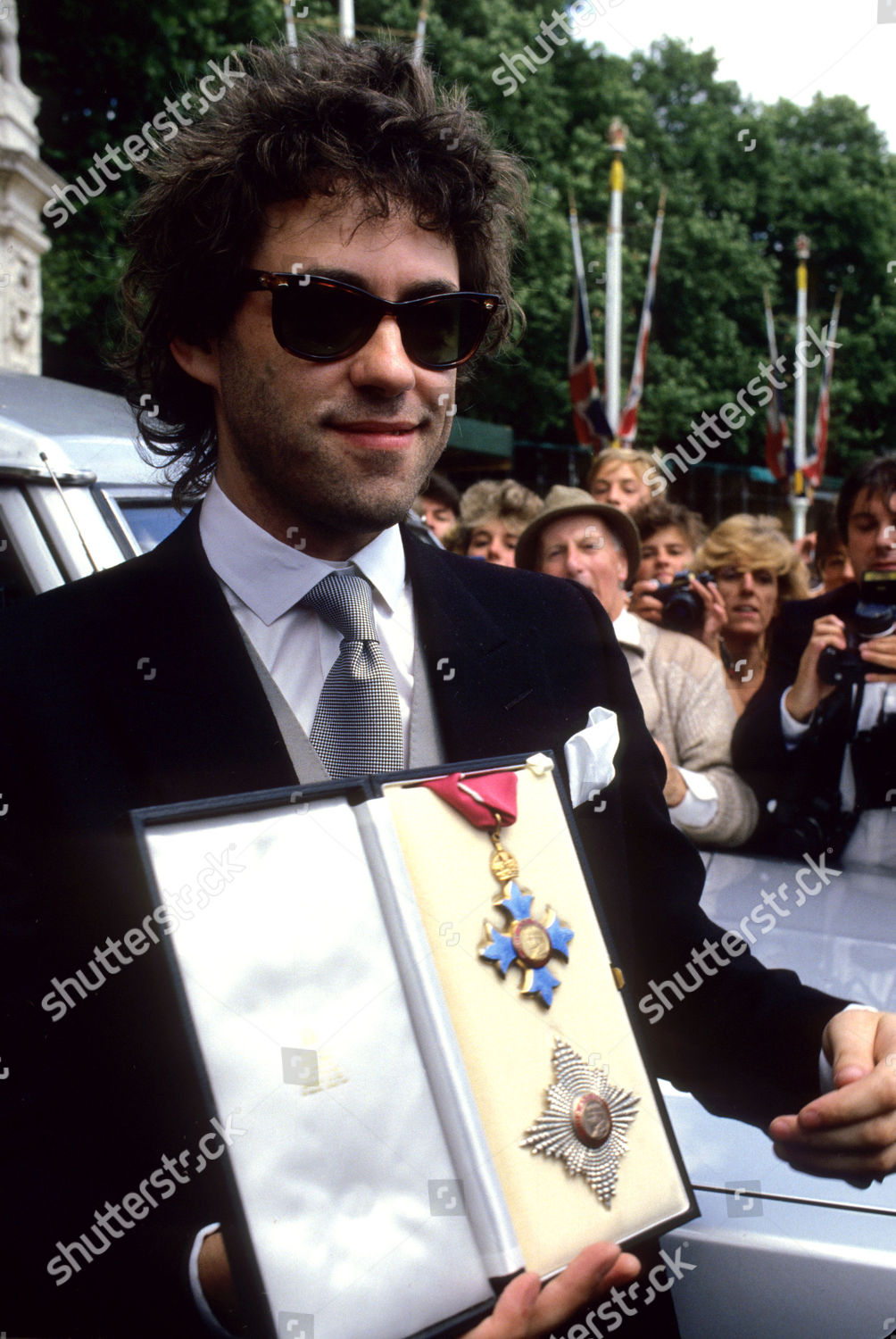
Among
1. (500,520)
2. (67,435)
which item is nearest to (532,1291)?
(67,435)

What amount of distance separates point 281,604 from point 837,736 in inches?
85.4

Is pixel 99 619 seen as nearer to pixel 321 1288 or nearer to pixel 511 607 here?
pixel 511 607

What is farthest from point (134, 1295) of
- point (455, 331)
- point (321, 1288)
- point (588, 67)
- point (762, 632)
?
point (588, 67)

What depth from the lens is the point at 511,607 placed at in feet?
5.68

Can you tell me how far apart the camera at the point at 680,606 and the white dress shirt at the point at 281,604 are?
2.86 metres

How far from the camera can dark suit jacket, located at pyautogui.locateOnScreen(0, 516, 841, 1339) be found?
3.91 feet

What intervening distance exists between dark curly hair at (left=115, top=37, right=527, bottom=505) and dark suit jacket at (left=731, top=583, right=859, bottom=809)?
→ 181 cm

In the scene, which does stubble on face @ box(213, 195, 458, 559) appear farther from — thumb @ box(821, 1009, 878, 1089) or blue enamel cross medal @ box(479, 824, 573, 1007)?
thumb @ box(821, 1009, 878, 1089)

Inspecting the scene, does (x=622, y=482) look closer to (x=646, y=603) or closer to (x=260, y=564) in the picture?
(x=646, y=603)

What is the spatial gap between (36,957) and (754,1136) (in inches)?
39.3

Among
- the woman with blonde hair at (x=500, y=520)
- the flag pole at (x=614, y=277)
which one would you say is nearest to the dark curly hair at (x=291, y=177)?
the woman with blonde hair at (x=500, y=520)

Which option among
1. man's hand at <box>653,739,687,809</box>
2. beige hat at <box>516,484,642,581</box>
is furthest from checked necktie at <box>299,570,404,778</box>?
beige hat at <box>516,484,642,581</box>

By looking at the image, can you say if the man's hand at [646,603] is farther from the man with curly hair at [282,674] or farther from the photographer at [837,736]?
the man with curly hair at [282,674]

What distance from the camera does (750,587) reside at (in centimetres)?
471
